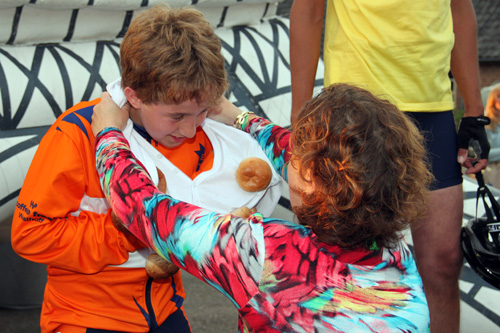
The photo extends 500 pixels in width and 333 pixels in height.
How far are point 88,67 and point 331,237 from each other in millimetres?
1640

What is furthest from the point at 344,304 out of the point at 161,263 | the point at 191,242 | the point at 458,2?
the point at 458,2

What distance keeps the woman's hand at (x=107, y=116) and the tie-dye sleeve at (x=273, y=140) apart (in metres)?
0.41

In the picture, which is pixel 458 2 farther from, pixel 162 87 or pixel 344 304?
pixel 344 304

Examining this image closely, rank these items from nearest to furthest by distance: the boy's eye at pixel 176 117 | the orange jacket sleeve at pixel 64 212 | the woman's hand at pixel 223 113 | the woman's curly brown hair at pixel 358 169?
the woman's curly brown hair at pixel 358 169 < the orange jacket sleeve at pixel 64 212 < the boy's eye at pixel 176 117 < the woman's hand at pixel 223 113

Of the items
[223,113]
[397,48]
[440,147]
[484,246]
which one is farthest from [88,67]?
[484,246]

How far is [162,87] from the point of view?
4.68ft

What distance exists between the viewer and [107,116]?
1.43 m

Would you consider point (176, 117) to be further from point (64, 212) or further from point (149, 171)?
point (64, 212)

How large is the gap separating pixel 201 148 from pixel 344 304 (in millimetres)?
848

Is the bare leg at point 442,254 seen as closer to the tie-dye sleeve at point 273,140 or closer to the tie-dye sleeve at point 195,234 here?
the tie-dye sleeve at point 273,140

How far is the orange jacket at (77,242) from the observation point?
4.57 feet

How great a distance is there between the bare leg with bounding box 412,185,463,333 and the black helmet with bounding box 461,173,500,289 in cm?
5

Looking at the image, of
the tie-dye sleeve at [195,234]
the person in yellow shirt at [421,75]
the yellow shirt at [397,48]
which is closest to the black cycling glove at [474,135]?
the person in yellow shirt at [421,75]

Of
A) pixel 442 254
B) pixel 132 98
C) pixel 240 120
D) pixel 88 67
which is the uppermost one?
pixel 88 67
